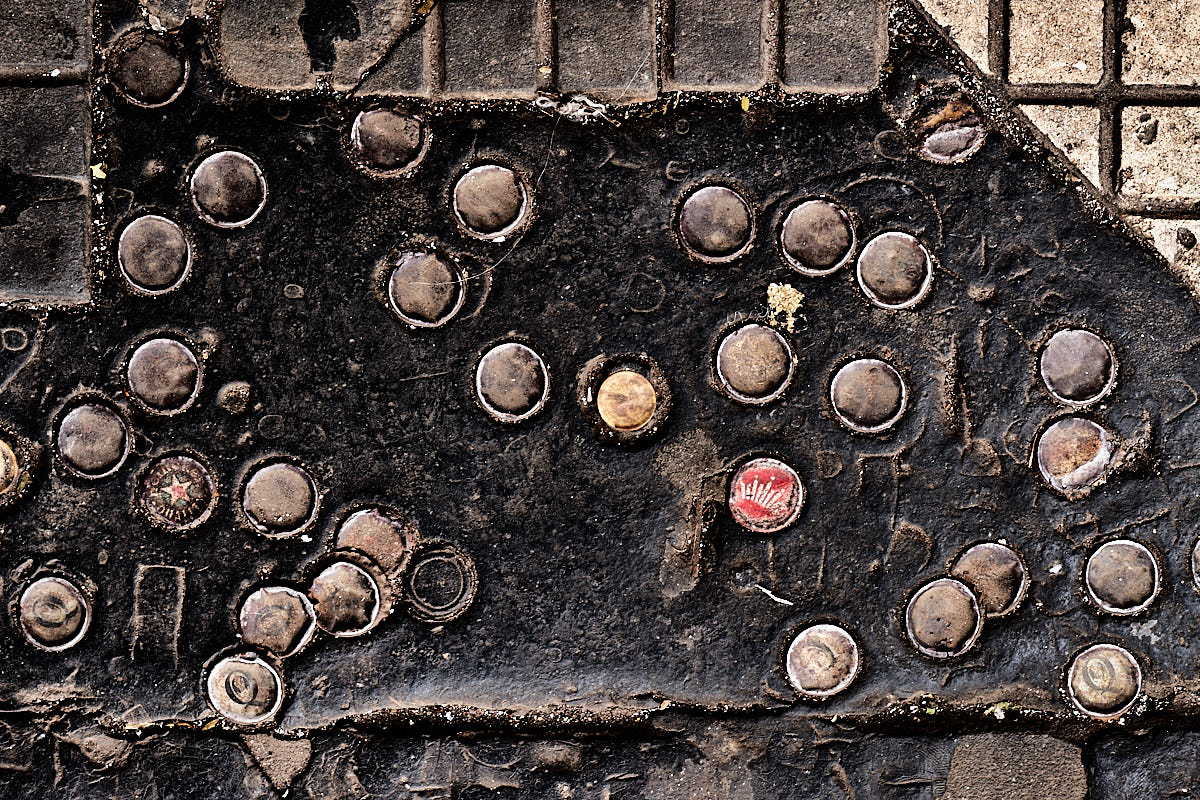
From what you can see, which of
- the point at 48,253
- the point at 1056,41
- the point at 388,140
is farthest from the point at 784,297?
the point at 48,253

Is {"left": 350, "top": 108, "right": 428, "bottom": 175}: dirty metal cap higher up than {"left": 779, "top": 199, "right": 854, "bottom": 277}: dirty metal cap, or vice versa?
{"left": 350, "top": 108, "right": 428, "bottom": 175}: dirty metal cap

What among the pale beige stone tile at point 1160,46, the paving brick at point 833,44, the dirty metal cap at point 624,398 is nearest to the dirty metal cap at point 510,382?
the dirty metal cap at point 624,398

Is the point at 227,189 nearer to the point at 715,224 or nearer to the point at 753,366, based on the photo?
the point at 715,224

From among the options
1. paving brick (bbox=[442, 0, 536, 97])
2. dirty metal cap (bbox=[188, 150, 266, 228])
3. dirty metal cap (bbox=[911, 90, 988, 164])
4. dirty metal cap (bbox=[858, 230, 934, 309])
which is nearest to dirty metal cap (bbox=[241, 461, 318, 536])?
dirty metal cap (bbox=[188, 150, 266, 228])

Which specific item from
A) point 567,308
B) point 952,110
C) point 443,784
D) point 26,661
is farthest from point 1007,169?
point 26,661

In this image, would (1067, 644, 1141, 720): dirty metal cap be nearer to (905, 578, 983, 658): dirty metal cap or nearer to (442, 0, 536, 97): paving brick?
(905, 578, 983, 658): dirty metal cap

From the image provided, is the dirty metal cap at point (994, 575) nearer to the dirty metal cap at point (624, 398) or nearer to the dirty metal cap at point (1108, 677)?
the dirty metal cap at point (1108, 677)
